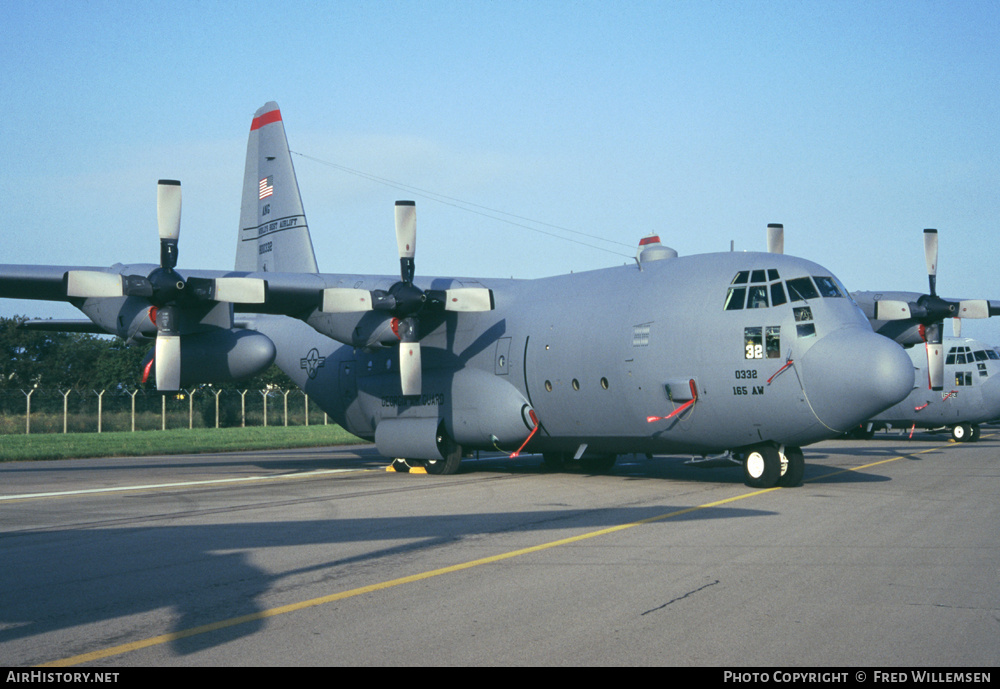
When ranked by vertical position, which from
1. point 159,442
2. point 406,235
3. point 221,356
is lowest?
point 159,442

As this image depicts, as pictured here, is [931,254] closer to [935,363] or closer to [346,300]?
[935,363]

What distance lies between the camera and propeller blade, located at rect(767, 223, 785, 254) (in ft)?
63.8

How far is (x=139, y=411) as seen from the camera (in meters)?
42.8

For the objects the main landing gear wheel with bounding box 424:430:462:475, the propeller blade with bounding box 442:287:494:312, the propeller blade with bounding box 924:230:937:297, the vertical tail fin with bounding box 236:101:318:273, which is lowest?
the main landing gear wheel with bounding box 424:430:462:475

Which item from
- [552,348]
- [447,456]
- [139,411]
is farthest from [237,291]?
[139,411]

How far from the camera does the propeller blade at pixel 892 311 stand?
19.6 metres

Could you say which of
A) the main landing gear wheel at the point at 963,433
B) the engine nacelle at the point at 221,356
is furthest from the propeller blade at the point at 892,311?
the main landing gear wheel at the point at 963,433

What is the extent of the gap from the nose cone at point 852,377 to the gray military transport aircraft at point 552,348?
0.03m

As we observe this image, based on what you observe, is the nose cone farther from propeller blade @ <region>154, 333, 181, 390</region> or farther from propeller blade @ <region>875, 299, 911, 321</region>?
propeller blade @ <region>154, 333, 181, 390</region>

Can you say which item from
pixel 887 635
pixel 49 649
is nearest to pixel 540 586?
pixel 887 635

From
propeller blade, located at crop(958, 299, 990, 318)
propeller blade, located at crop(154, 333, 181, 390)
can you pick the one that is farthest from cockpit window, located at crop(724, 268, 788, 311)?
propeller blade, located at crop(154, 333, 181, 390)

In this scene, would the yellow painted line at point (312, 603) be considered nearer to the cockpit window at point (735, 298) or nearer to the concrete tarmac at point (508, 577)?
the concrete tarmac at point (508, 577)

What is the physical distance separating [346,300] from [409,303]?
1.29 metres

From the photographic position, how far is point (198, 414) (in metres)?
45.9
